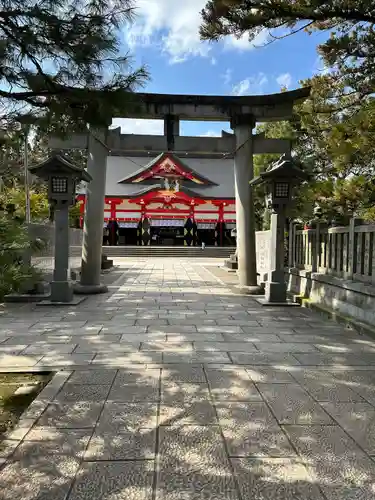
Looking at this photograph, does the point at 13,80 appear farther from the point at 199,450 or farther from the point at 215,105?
the point at 215,105

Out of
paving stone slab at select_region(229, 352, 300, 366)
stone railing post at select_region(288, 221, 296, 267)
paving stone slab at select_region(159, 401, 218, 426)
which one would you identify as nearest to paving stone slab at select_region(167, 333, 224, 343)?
paving stone slab at select_region(229, 352, 300, 366)

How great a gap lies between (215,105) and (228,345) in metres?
6.79

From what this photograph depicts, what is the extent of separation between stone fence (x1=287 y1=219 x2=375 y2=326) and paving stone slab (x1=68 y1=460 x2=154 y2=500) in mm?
4583

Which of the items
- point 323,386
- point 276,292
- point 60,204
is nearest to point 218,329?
point 323,386

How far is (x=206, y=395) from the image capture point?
3.57 meters

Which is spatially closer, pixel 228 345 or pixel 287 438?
pixel 287 438

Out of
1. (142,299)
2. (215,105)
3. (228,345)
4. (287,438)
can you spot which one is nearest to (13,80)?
(287,438)

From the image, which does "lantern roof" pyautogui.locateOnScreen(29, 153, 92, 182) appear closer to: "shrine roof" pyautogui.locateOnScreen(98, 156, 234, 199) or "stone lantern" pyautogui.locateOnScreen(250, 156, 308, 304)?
"stone lantern" pyautogui.locateOnScreen(250, 156, 308, 304)

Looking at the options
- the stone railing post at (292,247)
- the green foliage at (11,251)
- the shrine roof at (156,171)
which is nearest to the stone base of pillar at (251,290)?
the stone railing post at (292,247)

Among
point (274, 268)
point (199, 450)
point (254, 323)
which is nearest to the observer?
point (199, 450)

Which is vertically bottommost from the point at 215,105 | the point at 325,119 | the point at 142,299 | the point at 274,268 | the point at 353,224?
the point at 142,299

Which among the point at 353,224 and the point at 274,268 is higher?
the point at 353,224

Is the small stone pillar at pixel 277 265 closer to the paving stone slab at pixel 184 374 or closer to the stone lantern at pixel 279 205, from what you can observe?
the stone lantern at pixel 279 205

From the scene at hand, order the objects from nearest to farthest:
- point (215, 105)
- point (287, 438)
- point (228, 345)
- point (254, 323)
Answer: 1. point (287, 438)
2. point (228, 345)
3. point (254, 323)
4. point (215, 105)
